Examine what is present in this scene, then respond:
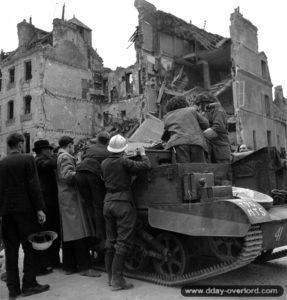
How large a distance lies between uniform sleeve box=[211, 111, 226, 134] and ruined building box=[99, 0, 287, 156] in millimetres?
21363

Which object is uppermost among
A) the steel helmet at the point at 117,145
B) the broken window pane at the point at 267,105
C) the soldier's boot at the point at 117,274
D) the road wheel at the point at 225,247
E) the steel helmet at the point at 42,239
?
the broken window pane at the point at 267,105

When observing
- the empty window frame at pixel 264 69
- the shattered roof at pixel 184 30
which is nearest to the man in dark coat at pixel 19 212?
the shattered roof at pixel 184 30

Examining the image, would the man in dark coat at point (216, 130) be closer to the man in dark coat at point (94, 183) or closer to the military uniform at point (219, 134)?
the military uniform at point (219, 134)

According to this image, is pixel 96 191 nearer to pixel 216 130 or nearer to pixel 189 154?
pixel 189 154

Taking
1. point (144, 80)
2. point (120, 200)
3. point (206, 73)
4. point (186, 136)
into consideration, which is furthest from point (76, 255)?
point (206, 73)

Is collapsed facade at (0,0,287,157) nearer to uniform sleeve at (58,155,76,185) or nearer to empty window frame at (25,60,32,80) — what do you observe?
empty window frame at (25,60,32,80)

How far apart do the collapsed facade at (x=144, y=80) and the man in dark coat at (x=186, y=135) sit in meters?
21.9

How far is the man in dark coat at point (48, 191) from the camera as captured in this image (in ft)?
20.3

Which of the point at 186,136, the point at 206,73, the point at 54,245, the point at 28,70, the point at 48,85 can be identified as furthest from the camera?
the point at 28,70

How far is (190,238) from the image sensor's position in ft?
17.2

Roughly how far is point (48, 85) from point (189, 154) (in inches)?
1034

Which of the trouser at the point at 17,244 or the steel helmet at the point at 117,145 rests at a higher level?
the steel helmet at the point at 117,145

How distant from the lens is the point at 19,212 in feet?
15.7

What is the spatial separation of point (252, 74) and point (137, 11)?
964cm
